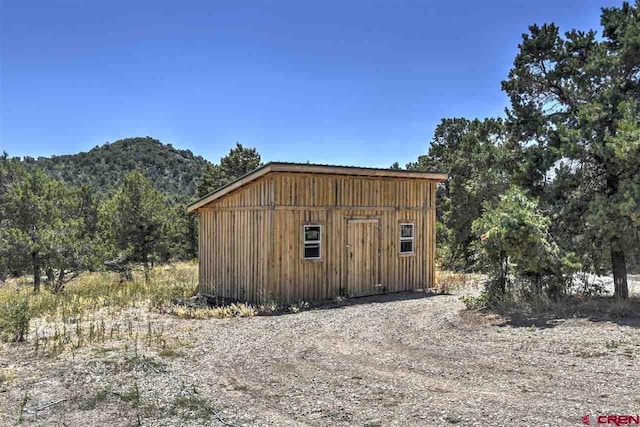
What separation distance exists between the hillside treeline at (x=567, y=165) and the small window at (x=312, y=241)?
3987 millimetres

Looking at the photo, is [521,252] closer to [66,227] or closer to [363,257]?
[363,257]

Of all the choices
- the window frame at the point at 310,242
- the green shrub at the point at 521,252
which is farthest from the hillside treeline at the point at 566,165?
the window frame at the point at 310,242

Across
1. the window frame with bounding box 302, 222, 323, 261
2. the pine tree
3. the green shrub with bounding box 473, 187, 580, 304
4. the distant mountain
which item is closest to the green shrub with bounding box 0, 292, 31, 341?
the window frame with bounding box 302, 222, 323, 261

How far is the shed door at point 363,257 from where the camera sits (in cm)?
1316

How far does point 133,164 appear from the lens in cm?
6994

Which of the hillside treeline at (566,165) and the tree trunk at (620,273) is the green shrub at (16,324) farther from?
the tree trunk at (620,273)

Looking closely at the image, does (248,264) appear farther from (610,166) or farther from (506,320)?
(610,166)

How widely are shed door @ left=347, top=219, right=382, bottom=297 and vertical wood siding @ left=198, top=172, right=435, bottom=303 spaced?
0.10m

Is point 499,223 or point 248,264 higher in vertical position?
point 499,223

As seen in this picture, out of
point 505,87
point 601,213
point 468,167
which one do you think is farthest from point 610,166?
point 468,167

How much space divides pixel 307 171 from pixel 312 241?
6.09 ft

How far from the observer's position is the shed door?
43.2 feet

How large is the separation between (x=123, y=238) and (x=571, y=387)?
2172cm

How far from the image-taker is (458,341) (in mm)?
8102
